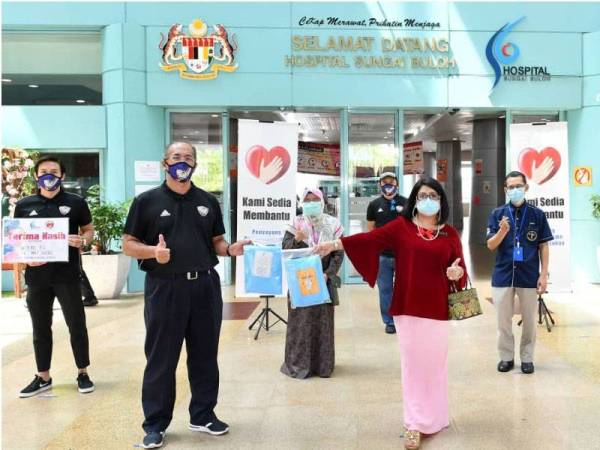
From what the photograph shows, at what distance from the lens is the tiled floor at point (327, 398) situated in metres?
3.66

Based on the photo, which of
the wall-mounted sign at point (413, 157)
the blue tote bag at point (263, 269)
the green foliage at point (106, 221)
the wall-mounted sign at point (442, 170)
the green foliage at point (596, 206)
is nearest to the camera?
the blue tote bag at point (263, 269)

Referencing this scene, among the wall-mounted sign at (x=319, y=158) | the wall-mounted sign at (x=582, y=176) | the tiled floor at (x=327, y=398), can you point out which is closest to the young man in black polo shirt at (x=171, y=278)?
the tiled floor at (x=327, y=398)

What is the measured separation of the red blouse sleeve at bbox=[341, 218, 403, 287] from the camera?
3.65m

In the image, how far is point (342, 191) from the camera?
10023 mm

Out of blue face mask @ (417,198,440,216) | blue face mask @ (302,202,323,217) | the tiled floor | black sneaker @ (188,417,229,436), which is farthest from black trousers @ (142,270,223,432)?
blue face mask @ (302,202,323,217)

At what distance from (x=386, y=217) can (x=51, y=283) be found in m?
3.53

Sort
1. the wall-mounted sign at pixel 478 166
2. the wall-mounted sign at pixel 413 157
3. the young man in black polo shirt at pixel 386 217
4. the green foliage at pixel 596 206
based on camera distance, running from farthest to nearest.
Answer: the wall-mounted sign at pixel 478 166, the wall-mounted sign at pixel 413 157, the green foliage at pixel 596 206, the young man in black polo shirt at pixel 386 217

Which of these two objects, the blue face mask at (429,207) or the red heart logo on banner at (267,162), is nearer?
the blue face mask at (429,207)

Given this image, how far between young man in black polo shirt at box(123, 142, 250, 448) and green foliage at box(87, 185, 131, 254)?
543 centimetres

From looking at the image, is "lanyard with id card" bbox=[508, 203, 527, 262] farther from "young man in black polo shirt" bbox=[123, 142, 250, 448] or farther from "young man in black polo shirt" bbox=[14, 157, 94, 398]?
"young man in black polo shirt" bbox=[14, 157, 94, 398]

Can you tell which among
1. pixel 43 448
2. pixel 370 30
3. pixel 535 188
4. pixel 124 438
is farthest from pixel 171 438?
pixel 370 30

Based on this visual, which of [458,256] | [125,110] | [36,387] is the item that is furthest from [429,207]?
[125,110]

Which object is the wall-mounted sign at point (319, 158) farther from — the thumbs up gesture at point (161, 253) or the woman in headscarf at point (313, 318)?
the thumbs up gesture at point (161, 253)

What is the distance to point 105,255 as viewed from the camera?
28.6 ft
